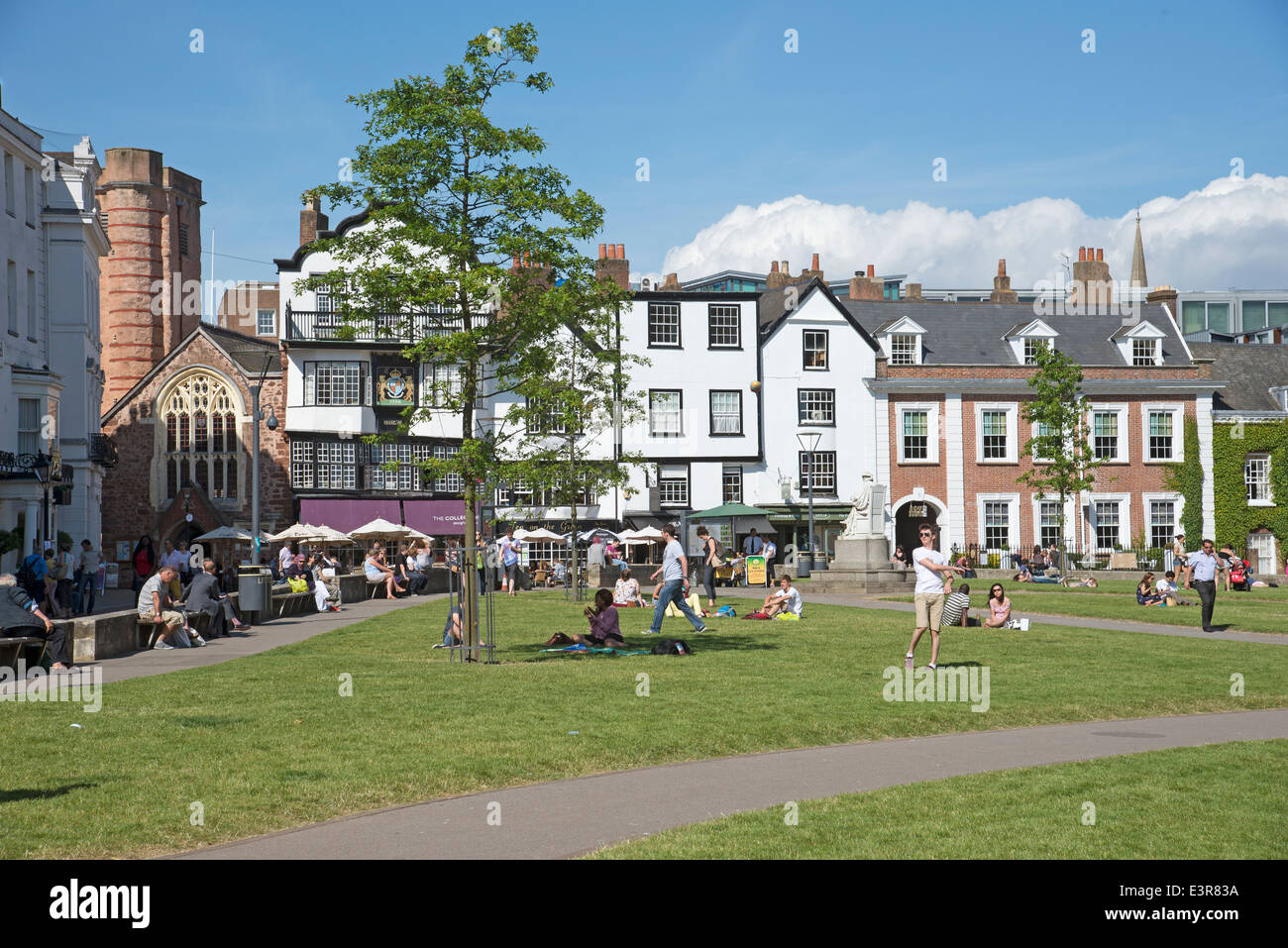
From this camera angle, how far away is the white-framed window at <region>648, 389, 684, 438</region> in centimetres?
5538

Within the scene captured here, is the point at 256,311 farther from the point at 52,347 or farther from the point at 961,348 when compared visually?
the point at 961,348

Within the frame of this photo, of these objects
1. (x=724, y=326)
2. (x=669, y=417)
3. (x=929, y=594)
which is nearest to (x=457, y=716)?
(x=929, y=594)

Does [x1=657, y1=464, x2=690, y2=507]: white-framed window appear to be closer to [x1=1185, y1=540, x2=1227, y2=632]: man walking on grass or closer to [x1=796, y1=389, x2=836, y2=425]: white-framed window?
[x1=796, y1=389, x2=836, y2=425]: white-framed window

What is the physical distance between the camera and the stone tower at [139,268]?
2648 inches

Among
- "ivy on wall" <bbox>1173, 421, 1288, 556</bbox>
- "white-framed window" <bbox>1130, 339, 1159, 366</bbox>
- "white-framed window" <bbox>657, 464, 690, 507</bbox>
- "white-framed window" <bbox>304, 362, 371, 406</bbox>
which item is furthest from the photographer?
"white-framed window" <bbox>1130, 339, 1159, 366</bbox>

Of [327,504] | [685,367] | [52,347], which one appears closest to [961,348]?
[685,367]

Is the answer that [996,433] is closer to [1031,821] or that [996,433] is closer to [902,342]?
[902,342]

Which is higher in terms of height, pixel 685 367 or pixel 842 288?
pixel 842 288

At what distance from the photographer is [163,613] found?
69.3 ft

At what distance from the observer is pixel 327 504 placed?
176ft

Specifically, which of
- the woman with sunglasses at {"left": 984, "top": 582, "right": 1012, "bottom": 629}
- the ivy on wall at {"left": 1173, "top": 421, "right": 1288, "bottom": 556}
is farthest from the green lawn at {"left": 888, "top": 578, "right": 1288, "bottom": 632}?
the ivy on wall at {"left": 1173, "top": 421, "right": 1288, "bottom": 556}

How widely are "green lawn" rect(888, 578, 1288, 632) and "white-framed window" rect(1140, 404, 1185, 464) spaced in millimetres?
19557

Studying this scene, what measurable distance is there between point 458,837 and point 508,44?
41.1 feet

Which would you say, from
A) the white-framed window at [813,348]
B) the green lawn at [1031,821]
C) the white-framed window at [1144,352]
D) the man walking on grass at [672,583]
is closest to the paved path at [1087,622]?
the man walking on grass at [672,583]
